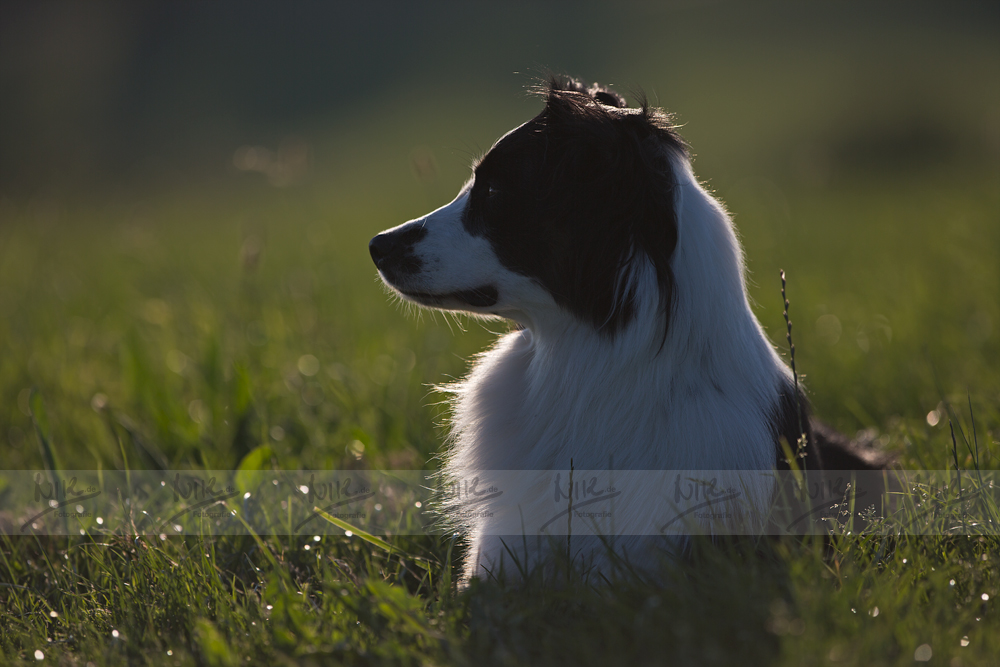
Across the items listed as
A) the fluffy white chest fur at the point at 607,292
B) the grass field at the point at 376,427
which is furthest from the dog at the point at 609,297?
the grass field at the point at 376,427

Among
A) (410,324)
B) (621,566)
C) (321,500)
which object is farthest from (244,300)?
(621,566)

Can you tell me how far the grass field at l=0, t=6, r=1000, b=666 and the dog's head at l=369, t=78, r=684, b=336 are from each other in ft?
2.18

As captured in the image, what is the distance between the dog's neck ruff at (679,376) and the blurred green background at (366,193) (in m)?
0.58

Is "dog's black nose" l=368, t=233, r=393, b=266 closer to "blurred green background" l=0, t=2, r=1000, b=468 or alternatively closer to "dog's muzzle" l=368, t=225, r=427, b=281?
"dog's muzzle" l=368, t=225, r=427, b=281

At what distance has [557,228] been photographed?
2.15 metres

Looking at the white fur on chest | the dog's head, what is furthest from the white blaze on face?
the white fur on chest

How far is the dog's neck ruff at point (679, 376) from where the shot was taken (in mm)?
2055

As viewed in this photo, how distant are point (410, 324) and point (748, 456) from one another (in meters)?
4.25

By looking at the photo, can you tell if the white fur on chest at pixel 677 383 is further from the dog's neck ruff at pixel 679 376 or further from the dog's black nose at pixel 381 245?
the dog's black nose at pixel 381 245

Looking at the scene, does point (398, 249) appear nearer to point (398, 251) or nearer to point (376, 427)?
point (398, 251)

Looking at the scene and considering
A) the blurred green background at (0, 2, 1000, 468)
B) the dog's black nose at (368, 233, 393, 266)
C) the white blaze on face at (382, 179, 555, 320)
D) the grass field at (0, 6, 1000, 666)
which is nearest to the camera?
the grass field at (0, 6, 1000, 666)

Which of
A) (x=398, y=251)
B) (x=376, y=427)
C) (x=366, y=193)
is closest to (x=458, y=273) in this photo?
(x=398, y=251)

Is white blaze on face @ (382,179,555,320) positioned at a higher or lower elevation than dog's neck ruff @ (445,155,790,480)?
higher

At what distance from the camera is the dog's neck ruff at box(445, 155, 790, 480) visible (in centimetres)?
205
